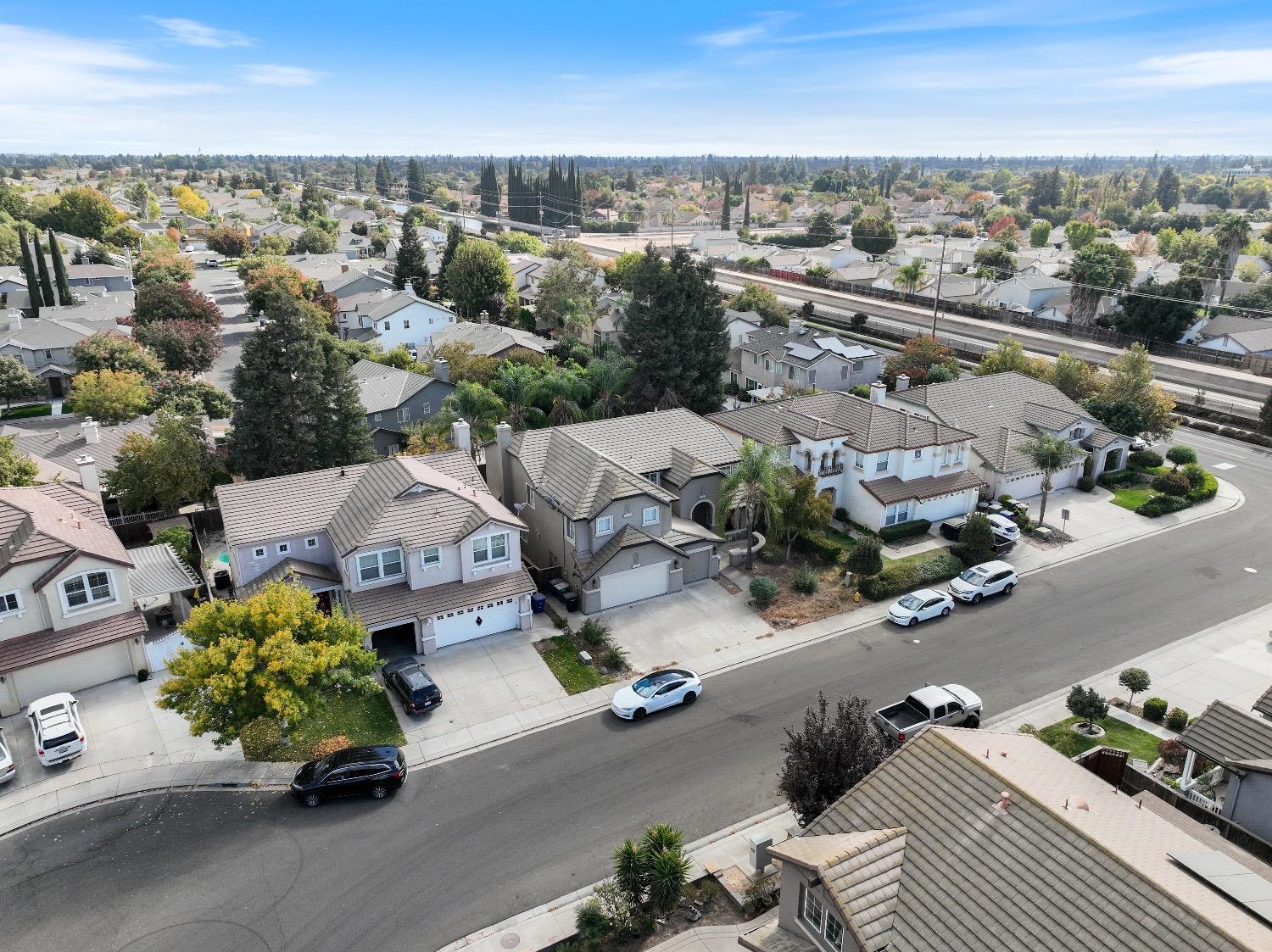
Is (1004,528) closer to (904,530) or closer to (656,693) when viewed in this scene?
(904,530)

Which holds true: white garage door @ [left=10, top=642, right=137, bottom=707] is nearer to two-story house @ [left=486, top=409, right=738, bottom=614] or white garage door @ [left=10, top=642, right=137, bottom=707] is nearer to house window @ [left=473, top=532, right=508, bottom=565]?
house window @ [left=473, top=532, right=508, bottom=565]

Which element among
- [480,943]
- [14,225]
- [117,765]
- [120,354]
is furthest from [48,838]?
[14,225]

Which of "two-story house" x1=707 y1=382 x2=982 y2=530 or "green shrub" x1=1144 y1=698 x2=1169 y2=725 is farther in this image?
"two-story house" x1=707 y1=382 x2=982 y2=530

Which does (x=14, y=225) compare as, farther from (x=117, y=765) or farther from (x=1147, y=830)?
(x=1147, y=830)

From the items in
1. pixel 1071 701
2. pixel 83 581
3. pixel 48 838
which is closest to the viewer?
pixel 48 838

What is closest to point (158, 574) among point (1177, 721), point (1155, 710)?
point (1155, 710)

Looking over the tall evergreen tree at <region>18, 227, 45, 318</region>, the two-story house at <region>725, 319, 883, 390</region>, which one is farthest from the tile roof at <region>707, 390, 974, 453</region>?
the tall evergreen tree at <region>18, 227, 45, 318</region>

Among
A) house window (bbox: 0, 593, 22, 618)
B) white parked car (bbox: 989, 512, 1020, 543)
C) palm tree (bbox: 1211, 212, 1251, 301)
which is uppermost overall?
palm tree (bbox: 1211, 212, 1251, 301)
